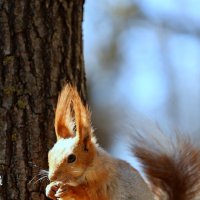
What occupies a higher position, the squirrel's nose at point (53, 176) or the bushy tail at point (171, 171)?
the squirrel's nose at point (53, 176)

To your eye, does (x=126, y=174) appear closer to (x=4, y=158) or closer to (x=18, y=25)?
(x=4, y=158)

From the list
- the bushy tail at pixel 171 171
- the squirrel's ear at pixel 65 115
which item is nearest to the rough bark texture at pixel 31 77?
the squirrel's ear at pixel 65 115

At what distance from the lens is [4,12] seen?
254 centimetres

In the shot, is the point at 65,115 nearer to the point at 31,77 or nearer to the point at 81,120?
the point at 81,120

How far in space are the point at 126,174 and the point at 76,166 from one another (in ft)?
0.76

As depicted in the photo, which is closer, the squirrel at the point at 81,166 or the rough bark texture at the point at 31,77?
the squirrel at the point at 81,166

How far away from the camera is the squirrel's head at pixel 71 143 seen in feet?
7.29

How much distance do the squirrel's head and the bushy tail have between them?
1.18ft

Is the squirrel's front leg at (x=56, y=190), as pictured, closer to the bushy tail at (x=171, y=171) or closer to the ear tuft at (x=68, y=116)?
the ear tuft at (x=68, y=116)

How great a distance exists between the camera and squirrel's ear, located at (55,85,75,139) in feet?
7.52

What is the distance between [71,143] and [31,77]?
318mm

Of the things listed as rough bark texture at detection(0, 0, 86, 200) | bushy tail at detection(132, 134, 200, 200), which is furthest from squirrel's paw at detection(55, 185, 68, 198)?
bushy tail at detection(132, 134, 200, 200)

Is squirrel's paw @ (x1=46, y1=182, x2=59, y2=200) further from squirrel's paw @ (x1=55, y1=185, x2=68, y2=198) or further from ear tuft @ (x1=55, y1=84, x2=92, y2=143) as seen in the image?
ear tuft @ (x1=55, y1=84, x2=92, y2=143)

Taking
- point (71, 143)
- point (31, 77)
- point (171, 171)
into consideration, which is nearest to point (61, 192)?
point (71, 143)
